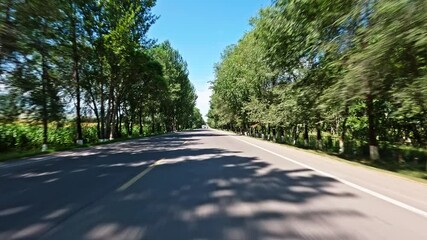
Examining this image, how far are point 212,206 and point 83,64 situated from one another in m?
26.7

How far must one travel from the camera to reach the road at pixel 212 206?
17.4 feet

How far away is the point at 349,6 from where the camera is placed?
1385 cm

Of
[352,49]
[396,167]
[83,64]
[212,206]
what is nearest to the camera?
[212,206]

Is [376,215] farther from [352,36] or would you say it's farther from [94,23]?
[94,23]

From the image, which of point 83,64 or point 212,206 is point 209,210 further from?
point 83,64

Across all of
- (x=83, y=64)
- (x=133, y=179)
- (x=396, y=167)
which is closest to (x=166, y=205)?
(x=133, y=179)

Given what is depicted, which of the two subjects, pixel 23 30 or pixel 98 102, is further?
pixel 98 102

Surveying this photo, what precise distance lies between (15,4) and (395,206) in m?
12.4

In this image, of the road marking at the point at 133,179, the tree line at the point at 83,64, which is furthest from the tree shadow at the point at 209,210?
the tree line at the point at 83,64

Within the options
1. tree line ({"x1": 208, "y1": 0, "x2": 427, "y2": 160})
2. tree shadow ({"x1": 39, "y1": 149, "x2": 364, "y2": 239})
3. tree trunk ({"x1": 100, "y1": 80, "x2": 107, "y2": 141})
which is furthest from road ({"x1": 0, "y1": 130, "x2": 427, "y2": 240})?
tree trunk ({"x1": 100, "y1": 80, "x2": 107, "y2": 141})

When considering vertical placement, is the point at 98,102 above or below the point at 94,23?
below

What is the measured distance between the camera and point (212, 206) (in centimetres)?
693

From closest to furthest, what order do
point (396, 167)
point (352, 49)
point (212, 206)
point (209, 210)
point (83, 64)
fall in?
point (209, 210)
point (212, 206)
point (352, 49)
point (396, 167)
point (83, 64)

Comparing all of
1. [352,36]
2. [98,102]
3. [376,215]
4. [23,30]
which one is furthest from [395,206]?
[98,102]
